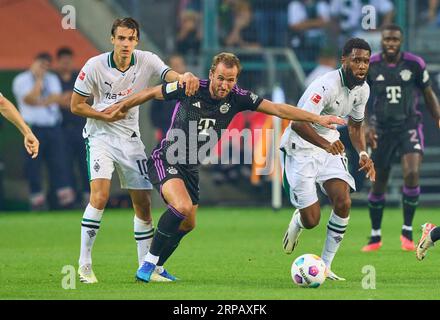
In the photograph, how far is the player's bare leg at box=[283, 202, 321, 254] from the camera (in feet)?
42.3

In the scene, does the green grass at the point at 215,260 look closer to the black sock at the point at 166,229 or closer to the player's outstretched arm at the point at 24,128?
the black sock at the point at 166,229

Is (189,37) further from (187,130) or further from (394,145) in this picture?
(187,130)

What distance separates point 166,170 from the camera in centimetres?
1180

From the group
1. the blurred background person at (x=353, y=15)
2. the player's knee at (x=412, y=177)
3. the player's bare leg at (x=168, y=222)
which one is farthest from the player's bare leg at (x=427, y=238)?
the blurred background person at (x=353, y=15)

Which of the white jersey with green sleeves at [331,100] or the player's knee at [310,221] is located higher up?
the white jersey with green sleeves at [331,100]

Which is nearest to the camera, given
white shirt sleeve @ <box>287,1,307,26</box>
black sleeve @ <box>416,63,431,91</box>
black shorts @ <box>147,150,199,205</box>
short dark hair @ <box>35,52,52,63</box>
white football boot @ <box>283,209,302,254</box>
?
black shorts @ <box>147,150,199,205</box>

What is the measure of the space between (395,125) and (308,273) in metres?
5.26

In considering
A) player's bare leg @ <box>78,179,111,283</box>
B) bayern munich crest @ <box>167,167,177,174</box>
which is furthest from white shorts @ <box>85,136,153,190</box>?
bayern munich crest @ <box>167,167,177,174</box>

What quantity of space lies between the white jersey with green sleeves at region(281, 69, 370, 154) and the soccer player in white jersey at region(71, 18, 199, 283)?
4.70ft

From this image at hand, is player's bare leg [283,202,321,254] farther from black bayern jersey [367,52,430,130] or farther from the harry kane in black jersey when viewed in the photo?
black bayern jersey [367,52,430,130]

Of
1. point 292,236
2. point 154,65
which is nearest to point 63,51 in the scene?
point 292,236

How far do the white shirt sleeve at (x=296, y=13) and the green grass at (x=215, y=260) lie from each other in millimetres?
3927

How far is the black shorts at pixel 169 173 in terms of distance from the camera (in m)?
11.8

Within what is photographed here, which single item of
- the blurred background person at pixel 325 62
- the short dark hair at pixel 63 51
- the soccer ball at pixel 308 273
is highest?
the short dark hair at pixel 63 51
